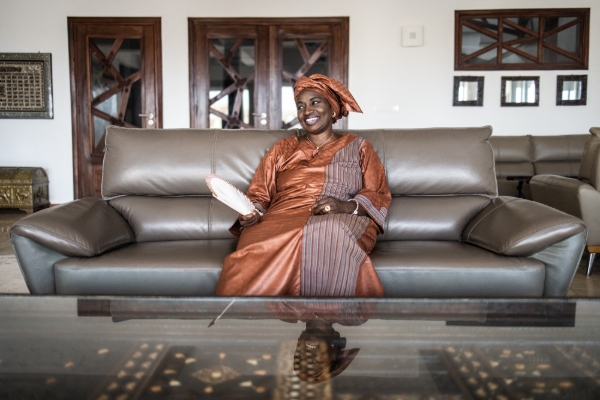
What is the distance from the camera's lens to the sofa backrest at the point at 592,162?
11.4ft

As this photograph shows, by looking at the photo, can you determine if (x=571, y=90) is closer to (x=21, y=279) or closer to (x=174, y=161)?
(x=174, y=161)

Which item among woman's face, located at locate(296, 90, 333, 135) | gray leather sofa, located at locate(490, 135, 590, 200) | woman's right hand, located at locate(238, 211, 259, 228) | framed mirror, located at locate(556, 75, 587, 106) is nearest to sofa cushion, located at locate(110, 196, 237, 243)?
woman's right hand, located at locate(238, 211, 259, 228)

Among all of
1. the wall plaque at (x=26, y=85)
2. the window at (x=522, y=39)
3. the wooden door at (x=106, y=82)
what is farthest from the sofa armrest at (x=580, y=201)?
the wall plaque at (x=26, y=85)

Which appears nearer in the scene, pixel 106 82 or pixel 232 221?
pixel 232 221

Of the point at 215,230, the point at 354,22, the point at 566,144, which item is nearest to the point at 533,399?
the point at 215,230

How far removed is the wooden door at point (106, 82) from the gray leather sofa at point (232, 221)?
394cm

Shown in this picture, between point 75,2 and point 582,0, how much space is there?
571cm

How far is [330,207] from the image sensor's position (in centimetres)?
229

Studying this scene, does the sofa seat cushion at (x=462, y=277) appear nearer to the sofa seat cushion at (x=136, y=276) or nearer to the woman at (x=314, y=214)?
the woman at (x=314, y=214)

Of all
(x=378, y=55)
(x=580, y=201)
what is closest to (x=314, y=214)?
(x=580, y=201)

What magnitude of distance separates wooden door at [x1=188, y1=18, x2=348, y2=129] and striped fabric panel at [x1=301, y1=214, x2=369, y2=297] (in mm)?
4569

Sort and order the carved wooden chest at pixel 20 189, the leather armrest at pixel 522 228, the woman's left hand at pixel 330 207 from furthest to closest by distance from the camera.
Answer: the carved wooden chest at pixel 20 189, the woman's left hand at pixel 330 207, the leather armrest at pixel 522 228

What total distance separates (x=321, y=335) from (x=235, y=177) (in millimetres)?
1556

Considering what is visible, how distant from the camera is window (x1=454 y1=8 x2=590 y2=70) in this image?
624 cm
